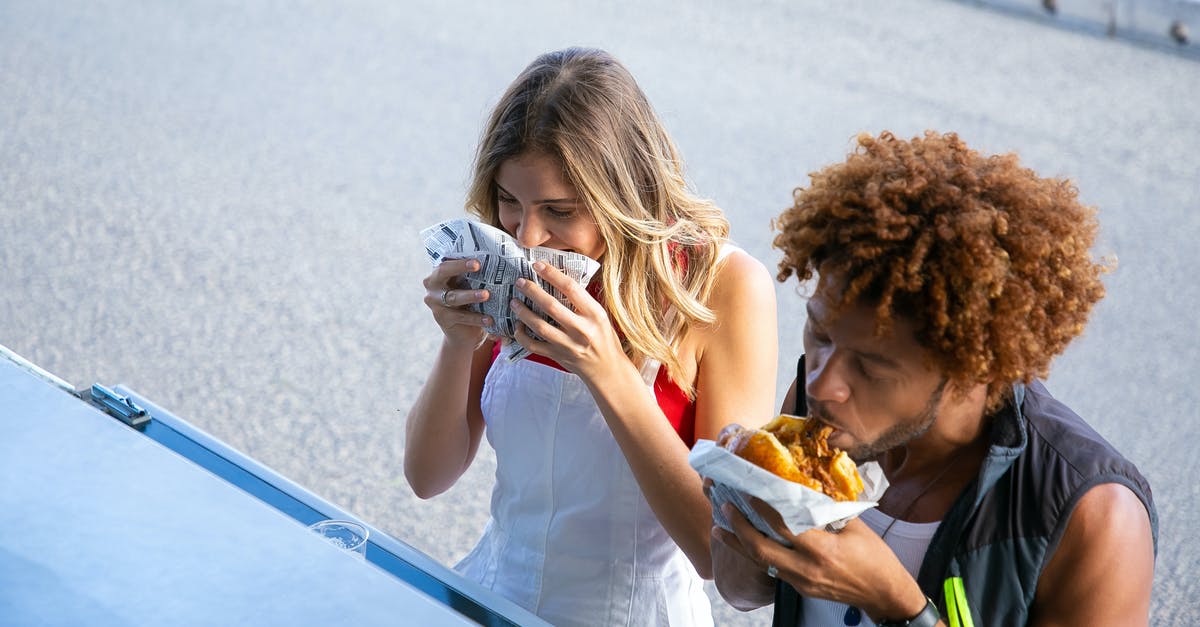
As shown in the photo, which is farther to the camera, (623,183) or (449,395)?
(449,395)

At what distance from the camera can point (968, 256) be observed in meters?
1.21

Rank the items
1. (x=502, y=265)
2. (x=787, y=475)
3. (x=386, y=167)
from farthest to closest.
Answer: (x=386, y=167) → (x=502, y=265) → (x=787, y=475)

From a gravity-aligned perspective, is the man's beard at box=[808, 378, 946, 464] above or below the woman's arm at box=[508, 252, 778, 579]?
below

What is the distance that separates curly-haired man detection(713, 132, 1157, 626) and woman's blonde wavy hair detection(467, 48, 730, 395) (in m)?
0.50

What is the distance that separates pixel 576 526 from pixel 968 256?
0.92 meters

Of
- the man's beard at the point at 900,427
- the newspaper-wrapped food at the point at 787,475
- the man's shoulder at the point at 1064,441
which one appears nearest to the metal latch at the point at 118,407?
the newspaper-wrapped food at the point at 787,475

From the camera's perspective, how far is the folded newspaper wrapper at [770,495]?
127cm

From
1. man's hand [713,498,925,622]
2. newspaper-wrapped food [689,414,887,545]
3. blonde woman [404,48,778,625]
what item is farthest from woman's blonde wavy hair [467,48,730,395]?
man's hand [713,498,925,622]

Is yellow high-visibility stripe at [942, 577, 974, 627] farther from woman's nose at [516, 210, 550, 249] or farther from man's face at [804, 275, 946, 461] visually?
woman's nose at [516, 210, 550, 249]

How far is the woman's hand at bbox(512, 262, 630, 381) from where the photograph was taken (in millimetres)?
1757

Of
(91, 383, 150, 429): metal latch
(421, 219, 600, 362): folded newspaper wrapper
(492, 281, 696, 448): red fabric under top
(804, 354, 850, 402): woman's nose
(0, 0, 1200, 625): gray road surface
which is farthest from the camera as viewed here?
(0, 0, 1200, 625): gray road surface

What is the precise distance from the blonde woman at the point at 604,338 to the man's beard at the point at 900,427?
1.47 feet

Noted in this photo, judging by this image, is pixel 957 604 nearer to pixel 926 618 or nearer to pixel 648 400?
pixel 926 618

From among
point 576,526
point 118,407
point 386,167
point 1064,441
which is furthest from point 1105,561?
point 386,167
